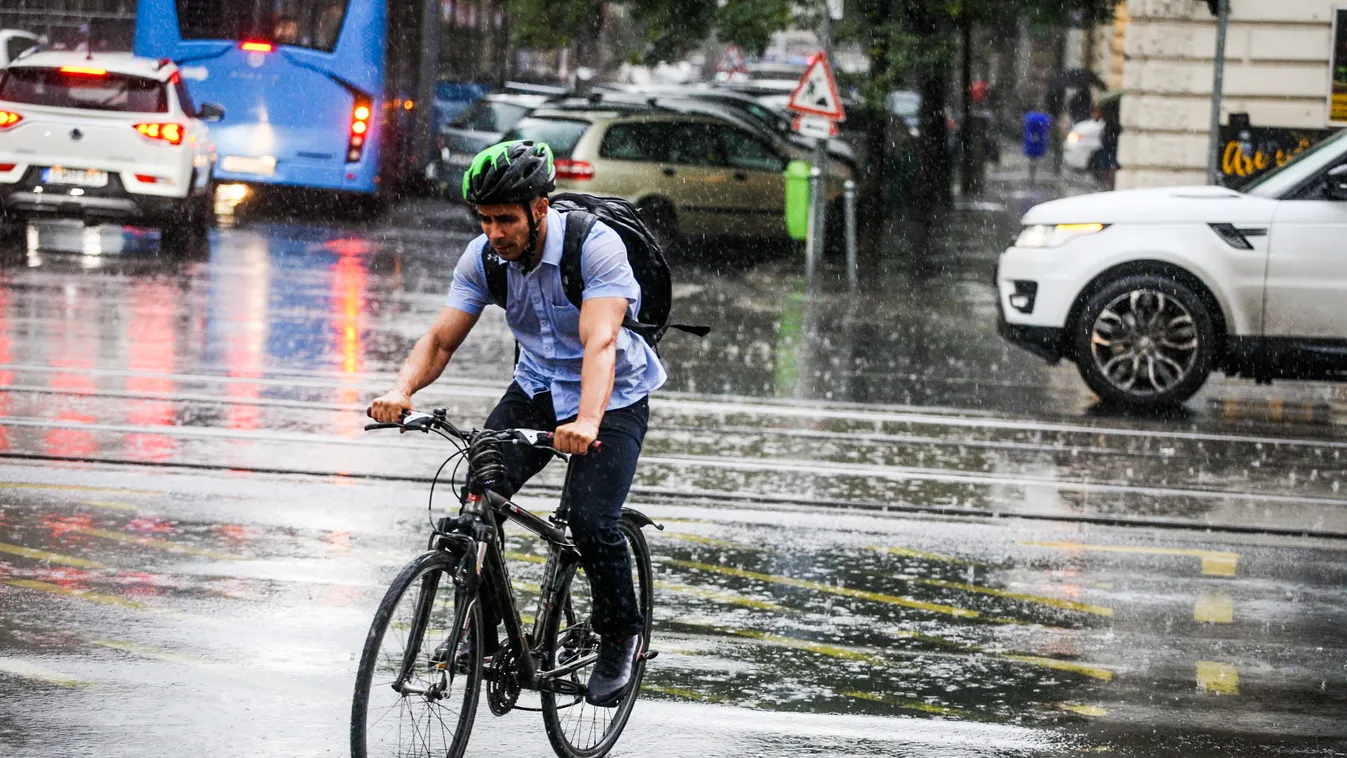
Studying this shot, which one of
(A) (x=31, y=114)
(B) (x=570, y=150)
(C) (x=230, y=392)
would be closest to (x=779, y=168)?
(B) (x=570, y=150)

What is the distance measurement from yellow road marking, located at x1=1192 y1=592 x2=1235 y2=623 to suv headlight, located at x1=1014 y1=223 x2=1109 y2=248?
5.21 m

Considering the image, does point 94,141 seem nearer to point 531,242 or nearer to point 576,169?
point 576,169

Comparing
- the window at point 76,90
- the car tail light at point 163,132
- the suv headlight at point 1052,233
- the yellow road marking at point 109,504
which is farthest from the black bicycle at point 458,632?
the window at point 76,90

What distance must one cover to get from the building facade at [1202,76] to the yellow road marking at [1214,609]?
13.8m

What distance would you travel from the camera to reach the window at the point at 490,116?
1035 inches

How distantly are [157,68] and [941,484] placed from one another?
42.3 feet

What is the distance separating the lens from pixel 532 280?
5301 millimetres

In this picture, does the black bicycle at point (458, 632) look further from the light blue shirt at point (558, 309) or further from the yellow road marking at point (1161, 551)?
the yellow road marking at point (1161, 551)

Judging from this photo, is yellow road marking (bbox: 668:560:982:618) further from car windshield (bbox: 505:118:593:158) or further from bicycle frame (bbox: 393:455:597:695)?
car windshield (bbox: 505:118:593:158)

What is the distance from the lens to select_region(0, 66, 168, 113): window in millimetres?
19859

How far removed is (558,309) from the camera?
17.5 feet

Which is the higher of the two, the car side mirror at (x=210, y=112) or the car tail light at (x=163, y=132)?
the car side mirror at (x=210, y=112)

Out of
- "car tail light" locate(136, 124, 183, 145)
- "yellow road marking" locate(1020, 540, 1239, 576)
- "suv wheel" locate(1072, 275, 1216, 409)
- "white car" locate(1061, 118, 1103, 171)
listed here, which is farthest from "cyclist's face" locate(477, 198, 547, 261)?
"white car" locate(1061, 118, 1103, 171)

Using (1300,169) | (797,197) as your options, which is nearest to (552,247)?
(1300,169)
